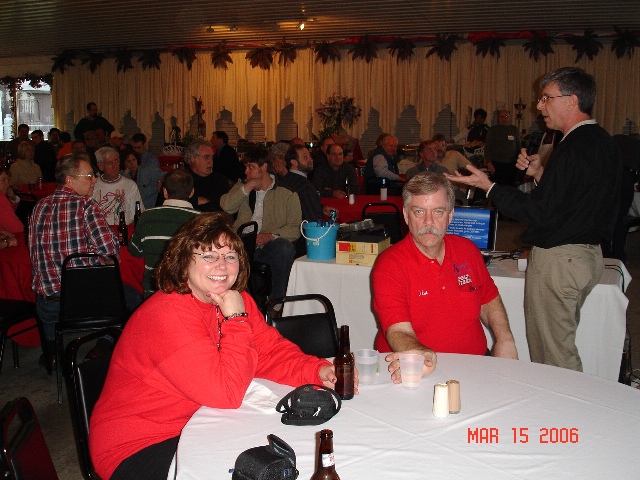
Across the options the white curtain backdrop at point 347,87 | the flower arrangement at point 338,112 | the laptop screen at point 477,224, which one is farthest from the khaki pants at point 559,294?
the flower arrangement at point 338,112

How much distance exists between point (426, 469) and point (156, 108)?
13902mm

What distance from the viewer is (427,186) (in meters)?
2.50

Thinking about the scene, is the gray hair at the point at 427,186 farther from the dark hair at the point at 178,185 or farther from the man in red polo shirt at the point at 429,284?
the dark hair at the point at 178,185

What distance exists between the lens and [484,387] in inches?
77.7

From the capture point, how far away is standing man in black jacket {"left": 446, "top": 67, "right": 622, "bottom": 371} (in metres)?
2.96

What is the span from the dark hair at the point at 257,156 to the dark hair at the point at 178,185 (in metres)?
1.11

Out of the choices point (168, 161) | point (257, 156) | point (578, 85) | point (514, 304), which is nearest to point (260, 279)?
point (257, 156)

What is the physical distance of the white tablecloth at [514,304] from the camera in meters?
3.38

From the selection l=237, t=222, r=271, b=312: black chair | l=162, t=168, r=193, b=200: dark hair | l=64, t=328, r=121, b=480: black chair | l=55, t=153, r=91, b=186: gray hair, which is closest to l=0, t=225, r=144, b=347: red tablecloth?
l=162, t=168, r=193, b=200: dark hair

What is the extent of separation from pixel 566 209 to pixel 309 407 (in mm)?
1802

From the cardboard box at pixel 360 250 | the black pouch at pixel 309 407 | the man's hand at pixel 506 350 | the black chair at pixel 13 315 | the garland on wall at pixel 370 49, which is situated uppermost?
the garland on wall at pixel 370 49

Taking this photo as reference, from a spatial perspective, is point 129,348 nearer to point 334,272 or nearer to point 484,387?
point 484,387

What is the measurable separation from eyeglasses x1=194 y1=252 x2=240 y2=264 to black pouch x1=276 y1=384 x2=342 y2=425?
1.55ft

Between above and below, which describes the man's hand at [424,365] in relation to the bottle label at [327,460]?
below
